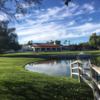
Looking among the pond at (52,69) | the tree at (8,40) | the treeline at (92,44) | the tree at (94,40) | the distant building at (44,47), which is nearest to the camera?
the pond at (52,69)

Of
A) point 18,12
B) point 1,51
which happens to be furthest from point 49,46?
point 18,12

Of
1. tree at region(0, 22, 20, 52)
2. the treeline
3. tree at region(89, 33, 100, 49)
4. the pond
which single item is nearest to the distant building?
the treeline

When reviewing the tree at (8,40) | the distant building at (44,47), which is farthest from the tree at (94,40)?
the tree at (8,40)

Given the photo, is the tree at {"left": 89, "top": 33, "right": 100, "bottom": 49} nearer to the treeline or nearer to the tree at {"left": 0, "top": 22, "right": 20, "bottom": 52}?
the treeline

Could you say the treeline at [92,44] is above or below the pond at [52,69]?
above

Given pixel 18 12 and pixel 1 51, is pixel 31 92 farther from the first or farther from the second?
pixel 1 51

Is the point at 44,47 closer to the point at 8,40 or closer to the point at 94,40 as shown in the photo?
the point at 94,40

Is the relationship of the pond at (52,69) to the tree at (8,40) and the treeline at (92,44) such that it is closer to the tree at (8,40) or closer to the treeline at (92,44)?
the tree at (8,40)

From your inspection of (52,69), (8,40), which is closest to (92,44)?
(8,40)

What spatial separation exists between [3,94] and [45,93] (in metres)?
1.90

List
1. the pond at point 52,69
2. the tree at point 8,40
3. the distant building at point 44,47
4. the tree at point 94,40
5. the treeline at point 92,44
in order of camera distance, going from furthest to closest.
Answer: the distant building at point 44,47 < the treeline at point 92,44 < the tree at point 94,40 < the tree at point 8,40 < the pond at point 52,69

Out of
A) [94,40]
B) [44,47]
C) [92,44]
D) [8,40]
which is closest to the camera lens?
[8,40]

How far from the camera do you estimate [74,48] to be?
139125 millimetres

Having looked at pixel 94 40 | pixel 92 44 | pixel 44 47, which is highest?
pixel 94 40
